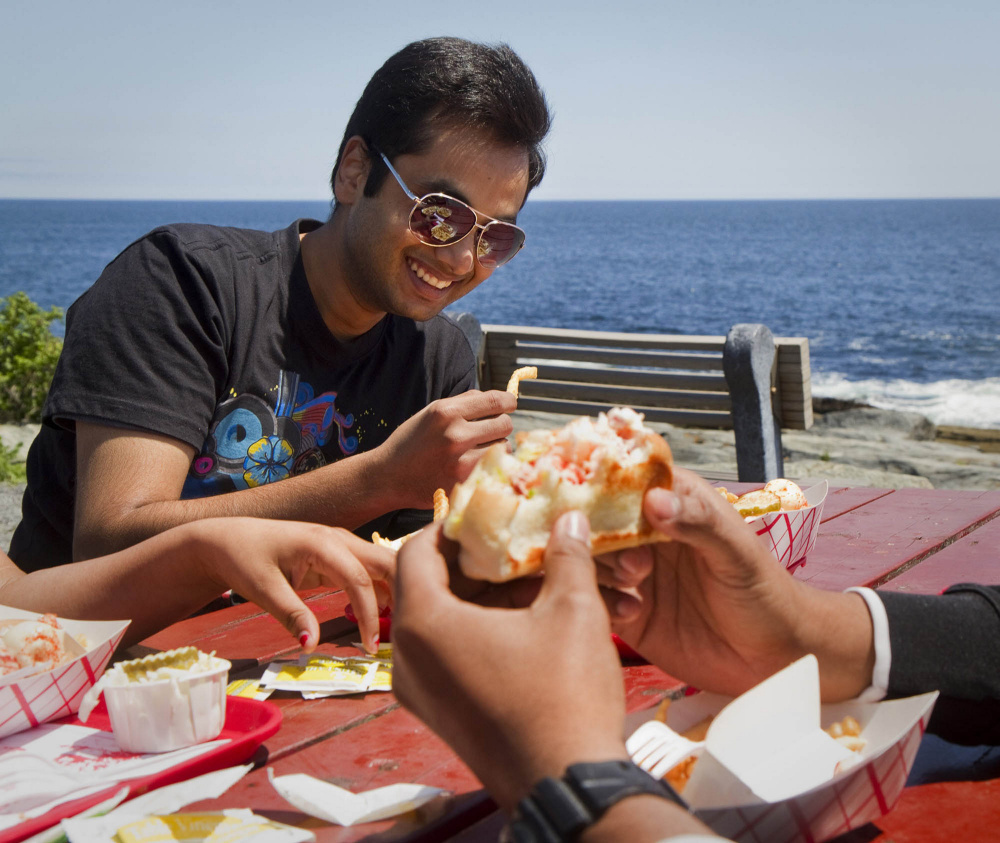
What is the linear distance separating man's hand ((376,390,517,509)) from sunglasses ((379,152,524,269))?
0.64 m

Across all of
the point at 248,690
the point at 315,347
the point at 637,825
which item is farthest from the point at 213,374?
the point at 637,825

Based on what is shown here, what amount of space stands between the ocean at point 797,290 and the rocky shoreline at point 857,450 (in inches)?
155

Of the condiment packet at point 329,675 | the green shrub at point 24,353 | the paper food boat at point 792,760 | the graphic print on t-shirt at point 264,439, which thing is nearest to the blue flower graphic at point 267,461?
the graphic print on t-shirt at point 264,439

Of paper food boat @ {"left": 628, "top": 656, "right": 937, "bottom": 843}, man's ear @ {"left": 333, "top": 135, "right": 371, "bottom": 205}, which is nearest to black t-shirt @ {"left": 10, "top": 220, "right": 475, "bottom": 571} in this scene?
man's ear @ {"left": 333, "top": 135, "right": 371, "bottom": 205}

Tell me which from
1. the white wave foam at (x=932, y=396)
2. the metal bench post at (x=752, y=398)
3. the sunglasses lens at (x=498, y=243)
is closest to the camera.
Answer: the sunglasses lens at (x=498, y=243)

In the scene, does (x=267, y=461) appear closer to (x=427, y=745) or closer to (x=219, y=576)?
(x=219, y=576)

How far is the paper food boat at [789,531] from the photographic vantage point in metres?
1.71

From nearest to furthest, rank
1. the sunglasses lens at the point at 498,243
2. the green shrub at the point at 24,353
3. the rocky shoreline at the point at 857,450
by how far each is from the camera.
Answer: the sunglasses lens at the point at 498,243 < the rocky shoreline at the point at 857,450 < the green shrub at the point at 24,353

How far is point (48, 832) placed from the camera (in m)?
0.98

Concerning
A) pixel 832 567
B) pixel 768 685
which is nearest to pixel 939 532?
pixel 832 567

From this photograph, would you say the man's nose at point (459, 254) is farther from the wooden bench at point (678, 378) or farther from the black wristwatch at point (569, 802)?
the wooden bench at point (678, 378)

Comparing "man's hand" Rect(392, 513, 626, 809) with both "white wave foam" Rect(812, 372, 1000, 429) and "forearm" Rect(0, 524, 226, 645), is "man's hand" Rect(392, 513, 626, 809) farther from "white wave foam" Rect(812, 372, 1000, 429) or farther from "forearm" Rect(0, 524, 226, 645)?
"white wave foam" Rect(812, 372, 1000, 429)

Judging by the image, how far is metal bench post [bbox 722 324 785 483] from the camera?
4.71 m

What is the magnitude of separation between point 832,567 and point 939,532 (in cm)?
51
